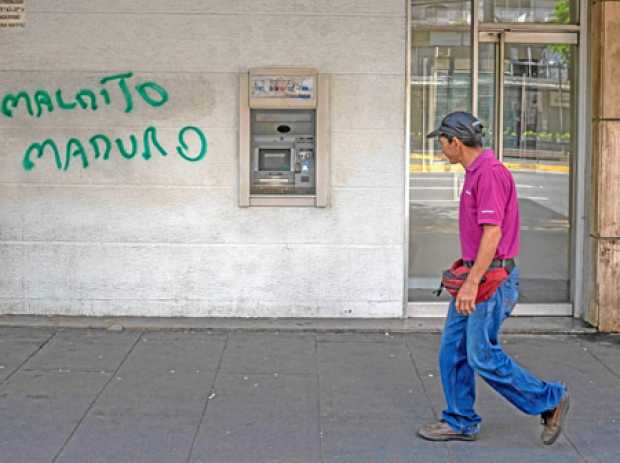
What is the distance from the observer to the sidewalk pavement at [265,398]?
5.52 meters

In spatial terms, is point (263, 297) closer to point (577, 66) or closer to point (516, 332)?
point (516, 332)

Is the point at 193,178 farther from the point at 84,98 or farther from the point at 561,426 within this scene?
Result: the point at 561,426

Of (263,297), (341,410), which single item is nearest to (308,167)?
(263,297)

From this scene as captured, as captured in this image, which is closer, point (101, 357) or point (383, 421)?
point (383, 421)

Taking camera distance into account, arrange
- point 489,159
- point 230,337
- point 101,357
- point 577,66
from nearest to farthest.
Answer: point 489,159 → point 101,357 → point 230,337 → point 577,66

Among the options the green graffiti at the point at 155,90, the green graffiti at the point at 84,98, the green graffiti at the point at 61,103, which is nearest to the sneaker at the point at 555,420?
the green graffiti at the point at 155,90

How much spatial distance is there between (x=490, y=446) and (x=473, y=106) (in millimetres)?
3662

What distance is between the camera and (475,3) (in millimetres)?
8492

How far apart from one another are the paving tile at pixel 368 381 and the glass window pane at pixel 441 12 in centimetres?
263

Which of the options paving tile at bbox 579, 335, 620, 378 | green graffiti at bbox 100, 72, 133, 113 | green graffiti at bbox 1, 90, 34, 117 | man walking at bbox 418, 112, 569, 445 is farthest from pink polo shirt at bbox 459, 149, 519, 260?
green graffiti at bbox 1, 90, 34, 117

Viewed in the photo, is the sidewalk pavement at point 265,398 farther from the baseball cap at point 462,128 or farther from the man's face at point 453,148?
the baseball cap at point 462,128

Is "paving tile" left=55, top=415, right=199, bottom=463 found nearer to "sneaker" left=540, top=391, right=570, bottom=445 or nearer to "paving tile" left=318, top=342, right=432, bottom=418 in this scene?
"paving tile" left=318, top=342, right=432, bottom=418

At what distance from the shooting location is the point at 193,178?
8.36m

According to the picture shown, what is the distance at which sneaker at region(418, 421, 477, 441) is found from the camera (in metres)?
5.65
